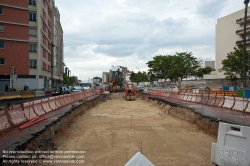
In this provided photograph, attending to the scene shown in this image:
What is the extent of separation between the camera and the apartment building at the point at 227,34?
6122cm

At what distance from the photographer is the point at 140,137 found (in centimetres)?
961

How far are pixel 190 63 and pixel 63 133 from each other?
5502 cm

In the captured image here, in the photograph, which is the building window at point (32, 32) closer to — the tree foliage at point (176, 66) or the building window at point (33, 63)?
the building window at point (33, 63)

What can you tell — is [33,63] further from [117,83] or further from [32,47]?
[117,83]

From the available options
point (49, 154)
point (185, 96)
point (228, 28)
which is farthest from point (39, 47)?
point (228, 28)

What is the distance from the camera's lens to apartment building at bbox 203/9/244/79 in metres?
61.2

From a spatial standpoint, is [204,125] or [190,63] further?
[190,63]

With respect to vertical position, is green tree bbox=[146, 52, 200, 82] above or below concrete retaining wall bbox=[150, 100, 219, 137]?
above

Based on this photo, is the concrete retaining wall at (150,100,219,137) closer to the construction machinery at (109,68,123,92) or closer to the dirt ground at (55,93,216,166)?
the dirt ground at (55,93,216,166)

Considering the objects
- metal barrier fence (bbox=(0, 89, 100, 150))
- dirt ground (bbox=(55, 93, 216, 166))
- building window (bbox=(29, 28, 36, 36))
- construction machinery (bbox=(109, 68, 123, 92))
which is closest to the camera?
dirt ground (bbox=(55, 93, 216, 166))

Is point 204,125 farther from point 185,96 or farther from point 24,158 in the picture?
point 185,96

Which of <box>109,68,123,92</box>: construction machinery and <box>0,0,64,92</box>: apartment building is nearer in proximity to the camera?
<box>0,0,64,92</box>: apartment building

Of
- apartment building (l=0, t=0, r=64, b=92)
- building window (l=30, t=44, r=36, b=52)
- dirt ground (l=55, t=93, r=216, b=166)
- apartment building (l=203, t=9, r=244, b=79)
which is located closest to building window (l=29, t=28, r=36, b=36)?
apartment building (l=0, t=0, r=64, b=92)

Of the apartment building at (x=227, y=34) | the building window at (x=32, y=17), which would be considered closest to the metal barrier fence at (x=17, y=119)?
the building window at (x=32, y=17)
